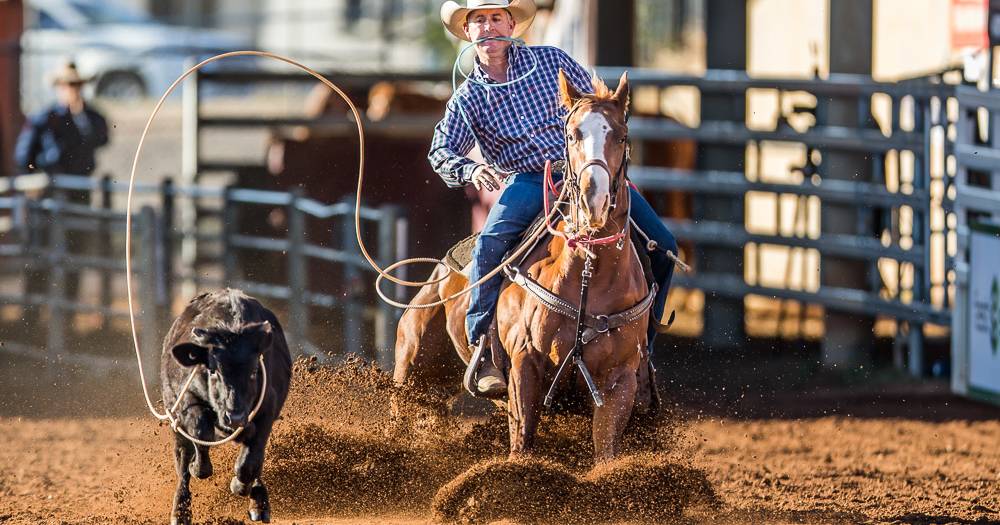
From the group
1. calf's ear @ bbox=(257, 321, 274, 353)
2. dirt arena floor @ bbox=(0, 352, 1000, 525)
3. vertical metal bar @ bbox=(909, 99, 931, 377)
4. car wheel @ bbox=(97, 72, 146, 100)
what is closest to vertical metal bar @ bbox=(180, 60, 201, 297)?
dirt arena floor @ bbox=(0, 352, 1000, 525)

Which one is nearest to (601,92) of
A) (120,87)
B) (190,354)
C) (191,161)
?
(190,354)

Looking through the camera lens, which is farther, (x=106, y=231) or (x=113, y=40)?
(x=113, y=40)

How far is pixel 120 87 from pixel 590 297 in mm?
25683

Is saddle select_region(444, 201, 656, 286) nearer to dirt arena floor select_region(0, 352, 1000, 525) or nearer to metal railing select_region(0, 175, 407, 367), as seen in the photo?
dirt arena floor select_region(0, 352, 1000, 525)

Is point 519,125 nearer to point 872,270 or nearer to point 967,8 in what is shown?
point 872,270

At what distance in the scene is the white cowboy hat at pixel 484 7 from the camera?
21.0 feet

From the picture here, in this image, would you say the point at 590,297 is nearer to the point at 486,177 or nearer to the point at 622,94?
the point at 486,177

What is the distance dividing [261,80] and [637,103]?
24.6 ft

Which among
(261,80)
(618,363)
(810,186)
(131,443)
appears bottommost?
(131,443)

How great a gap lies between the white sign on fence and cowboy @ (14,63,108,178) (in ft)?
24.8

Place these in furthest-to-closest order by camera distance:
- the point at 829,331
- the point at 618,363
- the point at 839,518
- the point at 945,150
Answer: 1. the point at 829,331
2. the point at 945,150
3. the point at 839,518
4. the point at 618,363

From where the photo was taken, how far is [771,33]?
1859 centimetres

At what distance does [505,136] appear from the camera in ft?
21.1

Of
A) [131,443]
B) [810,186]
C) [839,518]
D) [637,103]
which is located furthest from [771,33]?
[839,518]
